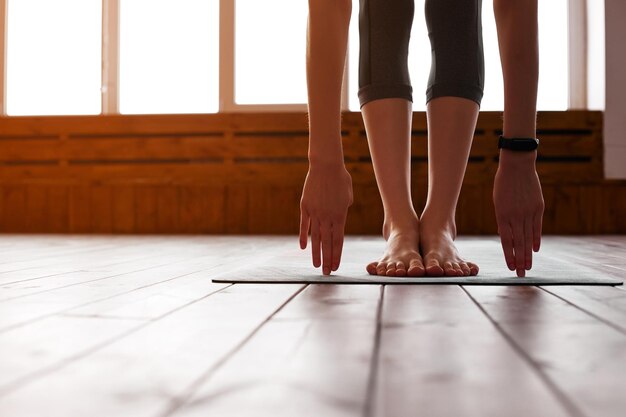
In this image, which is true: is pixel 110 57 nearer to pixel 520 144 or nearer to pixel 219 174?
pixel 219 174

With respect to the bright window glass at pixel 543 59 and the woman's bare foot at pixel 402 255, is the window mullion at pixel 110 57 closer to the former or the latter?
the bright window glass at pixel 543 59

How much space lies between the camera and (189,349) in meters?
0.59

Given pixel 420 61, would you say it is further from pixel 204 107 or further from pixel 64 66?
pixel 64 66

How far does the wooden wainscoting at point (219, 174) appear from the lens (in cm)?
405

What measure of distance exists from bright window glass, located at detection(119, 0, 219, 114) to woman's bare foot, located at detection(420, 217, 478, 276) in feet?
11.4

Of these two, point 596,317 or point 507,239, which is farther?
point 507,239

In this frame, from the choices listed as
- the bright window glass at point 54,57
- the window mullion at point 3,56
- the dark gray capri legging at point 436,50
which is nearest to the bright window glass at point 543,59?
the bright window glass at point 54,57

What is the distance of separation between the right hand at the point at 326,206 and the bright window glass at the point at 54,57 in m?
3.85

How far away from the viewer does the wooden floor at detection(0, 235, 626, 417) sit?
0.43 m

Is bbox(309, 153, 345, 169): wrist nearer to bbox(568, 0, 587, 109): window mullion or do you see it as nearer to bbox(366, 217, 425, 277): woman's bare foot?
bbox(366, 217, 425, 277): woman's bare foot

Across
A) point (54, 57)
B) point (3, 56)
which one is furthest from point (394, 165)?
point (3, 56)

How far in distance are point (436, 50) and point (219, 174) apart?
3.06 meters

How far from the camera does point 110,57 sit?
460cm

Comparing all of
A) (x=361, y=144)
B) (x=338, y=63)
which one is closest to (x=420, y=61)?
(x=361, y=144)
